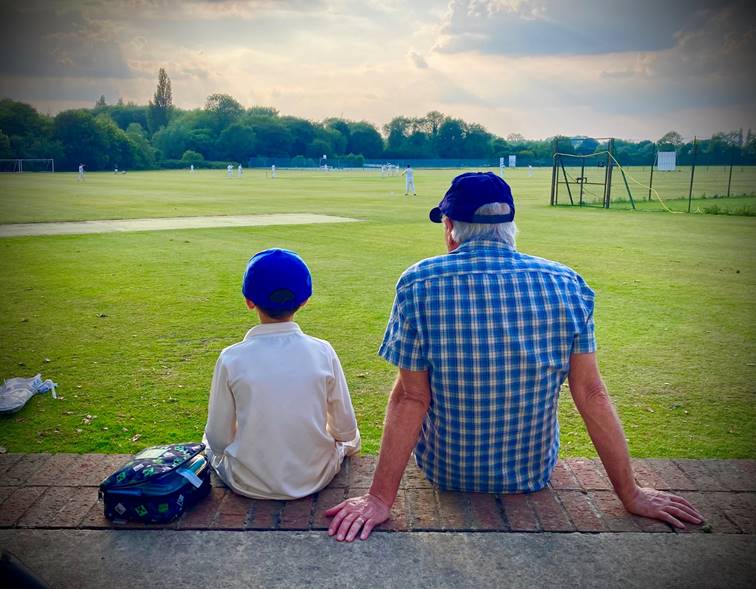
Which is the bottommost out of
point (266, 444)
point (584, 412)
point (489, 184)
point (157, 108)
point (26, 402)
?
point (26, 402)

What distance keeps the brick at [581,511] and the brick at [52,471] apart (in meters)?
2.34

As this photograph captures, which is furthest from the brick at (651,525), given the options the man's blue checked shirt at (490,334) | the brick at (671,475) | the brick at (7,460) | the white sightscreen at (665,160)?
the white sightscreen at (665,160)

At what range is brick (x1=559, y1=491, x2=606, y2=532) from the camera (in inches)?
110

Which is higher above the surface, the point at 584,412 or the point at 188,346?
the point at 584,412

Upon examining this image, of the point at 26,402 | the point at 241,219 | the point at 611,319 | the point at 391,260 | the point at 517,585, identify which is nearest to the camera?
the point at 517,585

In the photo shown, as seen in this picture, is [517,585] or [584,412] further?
[584,412]

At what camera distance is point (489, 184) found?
271 cm

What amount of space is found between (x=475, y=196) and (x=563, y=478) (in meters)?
1.46

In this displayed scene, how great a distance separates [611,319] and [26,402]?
5.25 m

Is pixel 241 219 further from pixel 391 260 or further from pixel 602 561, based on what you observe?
pixel 602 561

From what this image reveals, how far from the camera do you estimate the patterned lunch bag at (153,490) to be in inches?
111

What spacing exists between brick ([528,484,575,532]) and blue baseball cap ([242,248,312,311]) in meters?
1.35

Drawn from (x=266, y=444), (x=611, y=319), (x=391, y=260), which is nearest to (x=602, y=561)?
(x=266, y=444)

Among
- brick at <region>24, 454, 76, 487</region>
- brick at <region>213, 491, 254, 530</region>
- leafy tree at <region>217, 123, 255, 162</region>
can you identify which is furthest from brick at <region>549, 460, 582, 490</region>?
leafy tree at <region>217, 123, 255, 162</region>
